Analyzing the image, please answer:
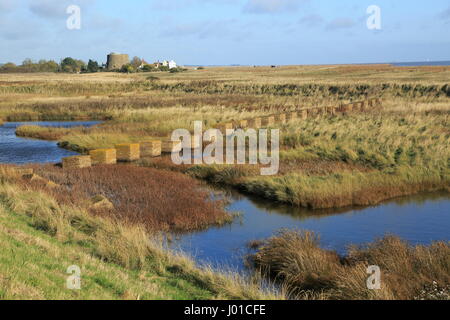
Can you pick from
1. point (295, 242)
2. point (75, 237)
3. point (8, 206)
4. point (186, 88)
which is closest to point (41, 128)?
point (8, 206)

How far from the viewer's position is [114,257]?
30.6ft

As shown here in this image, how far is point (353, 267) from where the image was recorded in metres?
9.12

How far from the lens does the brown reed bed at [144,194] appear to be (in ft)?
42.8

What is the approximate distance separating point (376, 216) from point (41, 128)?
73.2 ft

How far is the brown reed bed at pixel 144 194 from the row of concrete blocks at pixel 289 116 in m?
9.15

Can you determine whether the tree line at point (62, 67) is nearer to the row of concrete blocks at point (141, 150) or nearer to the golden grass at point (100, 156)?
the row of concrete blocks at point (141, 150)

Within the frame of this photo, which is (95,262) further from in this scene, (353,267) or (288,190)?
(288,190)

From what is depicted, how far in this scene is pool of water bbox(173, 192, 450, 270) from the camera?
1130cm

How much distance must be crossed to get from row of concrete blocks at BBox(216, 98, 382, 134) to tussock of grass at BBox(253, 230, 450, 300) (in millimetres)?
16485

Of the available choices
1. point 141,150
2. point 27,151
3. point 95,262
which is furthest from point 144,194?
point 27,151

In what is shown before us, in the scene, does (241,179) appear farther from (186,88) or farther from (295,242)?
(186,88)

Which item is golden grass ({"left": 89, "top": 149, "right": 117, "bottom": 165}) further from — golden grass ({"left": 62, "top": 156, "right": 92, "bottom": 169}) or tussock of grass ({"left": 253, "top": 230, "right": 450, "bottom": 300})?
tussock of grass ({"left": 253, "top": 230, "right": 450, "bottom": 300})
